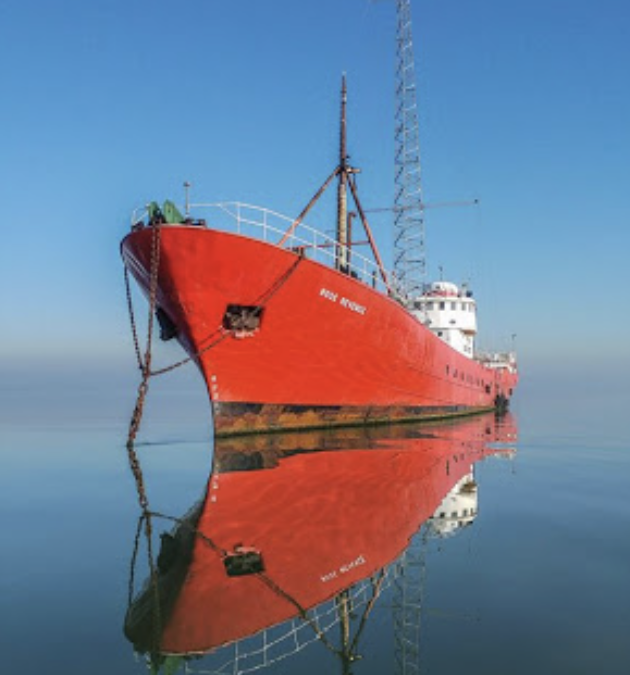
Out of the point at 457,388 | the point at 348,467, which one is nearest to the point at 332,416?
the point at 348,467

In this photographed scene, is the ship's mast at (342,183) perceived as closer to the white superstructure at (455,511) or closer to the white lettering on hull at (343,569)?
the white superstructure at (455,511)

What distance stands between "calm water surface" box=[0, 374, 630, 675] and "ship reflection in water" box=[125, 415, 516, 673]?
0.09 feet

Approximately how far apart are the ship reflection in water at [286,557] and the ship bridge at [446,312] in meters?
25.1

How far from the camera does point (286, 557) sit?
7.45 meters

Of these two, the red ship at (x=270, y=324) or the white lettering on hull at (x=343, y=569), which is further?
the red ship at (x=270, y=324)

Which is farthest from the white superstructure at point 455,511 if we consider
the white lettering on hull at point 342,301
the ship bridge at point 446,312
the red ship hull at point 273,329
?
the ship bridge at point 446,312

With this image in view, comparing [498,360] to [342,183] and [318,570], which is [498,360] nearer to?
[342,183]

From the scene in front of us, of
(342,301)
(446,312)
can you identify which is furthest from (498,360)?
(342,301)

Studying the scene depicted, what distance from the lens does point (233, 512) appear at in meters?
10.1

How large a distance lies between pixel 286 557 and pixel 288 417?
13.3 m

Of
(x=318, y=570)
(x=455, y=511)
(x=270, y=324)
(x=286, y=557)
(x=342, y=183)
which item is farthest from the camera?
(x=342, y=183)

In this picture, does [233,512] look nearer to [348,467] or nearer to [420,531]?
[420,531]

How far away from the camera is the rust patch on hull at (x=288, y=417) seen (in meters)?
19.5

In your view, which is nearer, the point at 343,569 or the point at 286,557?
the point at 343,569
